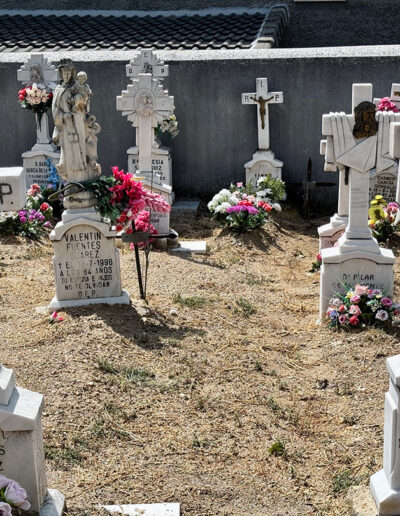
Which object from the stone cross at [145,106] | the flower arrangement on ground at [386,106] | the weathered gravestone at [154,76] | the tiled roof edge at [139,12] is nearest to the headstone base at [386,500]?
the stone cross at [145,106]

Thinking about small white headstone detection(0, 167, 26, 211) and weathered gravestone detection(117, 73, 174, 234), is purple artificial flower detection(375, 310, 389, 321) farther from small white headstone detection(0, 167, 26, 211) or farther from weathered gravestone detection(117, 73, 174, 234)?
weathered gravestone detection(117, 73, 174, 234)

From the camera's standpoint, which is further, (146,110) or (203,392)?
(146,110)

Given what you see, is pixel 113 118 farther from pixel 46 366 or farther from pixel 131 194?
pixel 46 366

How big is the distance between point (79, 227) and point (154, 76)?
15.5ft

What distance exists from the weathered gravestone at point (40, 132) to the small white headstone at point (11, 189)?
Answer: 241 inches

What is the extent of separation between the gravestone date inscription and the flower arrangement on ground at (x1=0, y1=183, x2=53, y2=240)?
9.32 ft

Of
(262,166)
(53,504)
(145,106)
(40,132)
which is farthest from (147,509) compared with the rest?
(40,132)

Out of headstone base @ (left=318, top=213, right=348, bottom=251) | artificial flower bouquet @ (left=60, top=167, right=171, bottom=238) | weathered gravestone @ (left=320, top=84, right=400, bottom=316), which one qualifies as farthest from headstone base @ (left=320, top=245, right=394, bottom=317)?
artificial flower bouquet @ (left=60, top=167, right=171, bottom=238)

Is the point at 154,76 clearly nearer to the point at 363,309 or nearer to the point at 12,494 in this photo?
the point at 363,309

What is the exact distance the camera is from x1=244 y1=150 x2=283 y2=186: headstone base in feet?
40.0

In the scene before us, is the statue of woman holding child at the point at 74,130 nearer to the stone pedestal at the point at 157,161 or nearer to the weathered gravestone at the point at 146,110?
the weathered gravestone at the point at 146,110

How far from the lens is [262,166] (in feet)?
40.3

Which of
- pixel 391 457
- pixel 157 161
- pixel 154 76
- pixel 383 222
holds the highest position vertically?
pixel 154 76

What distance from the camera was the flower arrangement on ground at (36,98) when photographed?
1174 cm
